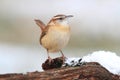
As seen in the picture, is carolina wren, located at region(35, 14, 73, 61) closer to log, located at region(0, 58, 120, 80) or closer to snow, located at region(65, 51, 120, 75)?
snow, located at region(65, 51, 120, 75)

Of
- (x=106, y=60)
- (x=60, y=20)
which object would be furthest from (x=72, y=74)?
(x=60, y=20)

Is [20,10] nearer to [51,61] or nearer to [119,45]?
[119,45]

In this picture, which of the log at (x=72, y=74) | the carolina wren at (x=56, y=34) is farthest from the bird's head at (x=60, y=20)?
the log at (x=72, y=74)

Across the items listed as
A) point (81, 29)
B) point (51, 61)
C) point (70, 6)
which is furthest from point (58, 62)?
point (70, 6)

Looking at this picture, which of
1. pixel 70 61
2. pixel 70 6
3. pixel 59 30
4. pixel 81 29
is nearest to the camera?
pixel 70 61

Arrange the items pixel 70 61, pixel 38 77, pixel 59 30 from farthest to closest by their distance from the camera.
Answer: pixel 59 30 → pixel 70 61 → pixel 38 77

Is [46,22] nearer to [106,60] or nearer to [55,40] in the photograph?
[55,40]

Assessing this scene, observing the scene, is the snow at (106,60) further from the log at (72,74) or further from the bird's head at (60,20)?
the bird's head at (60,20)
